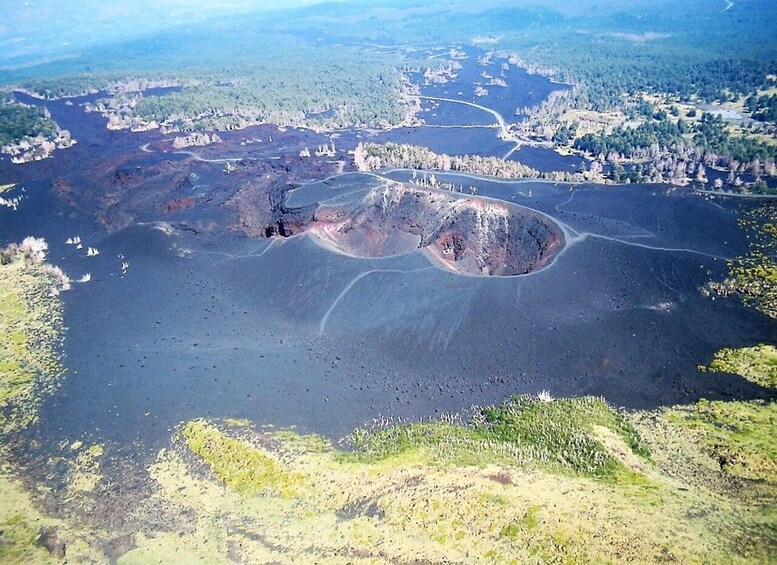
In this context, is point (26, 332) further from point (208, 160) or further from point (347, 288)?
point (208, 160)

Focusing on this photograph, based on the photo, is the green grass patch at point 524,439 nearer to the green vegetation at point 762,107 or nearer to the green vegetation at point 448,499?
→ the green vegetation at point 448,499

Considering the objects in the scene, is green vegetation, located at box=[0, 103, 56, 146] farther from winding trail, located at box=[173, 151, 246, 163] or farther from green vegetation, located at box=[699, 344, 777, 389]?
green vegetation, located at box=[699, 344, 777, 389]

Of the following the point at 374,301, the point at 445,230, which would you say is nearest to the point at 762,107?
the point at 445,230

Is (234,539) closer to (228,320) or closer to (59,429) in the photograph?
(59,429)

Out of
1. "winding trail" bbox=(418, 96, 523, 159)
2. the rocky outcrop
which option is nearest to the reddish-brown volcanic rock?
"winding trail" bbox=(418, 96, 523, 159)

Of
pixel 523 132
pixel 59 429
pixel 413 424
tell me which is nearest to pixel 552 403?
pixel 413 424
